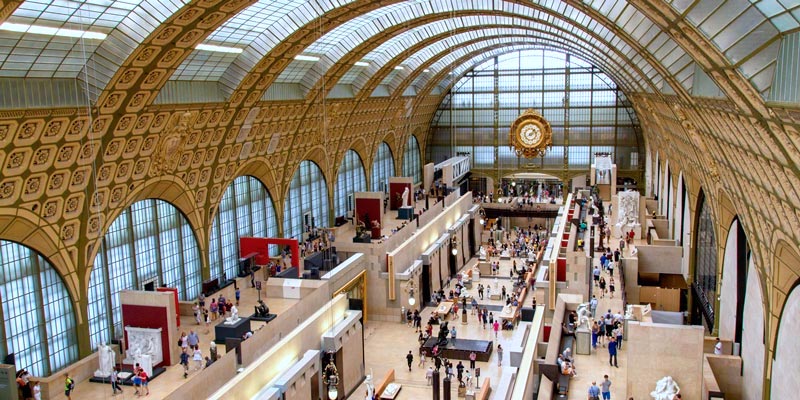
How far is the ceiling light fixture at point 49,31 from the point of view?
68.0 ft

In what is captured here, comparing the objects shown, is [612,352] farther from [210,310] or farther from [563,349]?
[210,310]

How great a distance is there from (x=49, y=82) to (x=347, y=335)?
14.5 m

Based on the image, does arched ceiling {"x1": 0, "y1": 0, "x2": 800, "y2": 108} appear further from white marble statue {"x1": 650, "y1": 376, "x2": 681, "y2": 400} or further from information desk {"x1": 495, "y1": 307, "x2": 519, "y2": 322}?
information desk {"x1": 495, "y1": 307, "x2": 519, "y2": 322}

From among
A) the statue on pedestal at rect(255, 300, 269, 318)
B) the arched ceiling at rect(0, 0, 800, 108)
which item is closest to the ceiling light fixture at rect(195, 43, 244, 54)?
the arched ceiling at rect(0, 0, 800, 108)

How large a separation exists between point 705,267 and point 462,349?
12.9 metres

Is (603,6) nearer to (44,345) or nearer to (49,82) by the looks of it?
(49,82)

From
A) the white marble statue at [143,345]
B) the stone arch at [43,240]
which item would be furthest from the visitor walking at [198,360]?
the stone arch at [43,240]

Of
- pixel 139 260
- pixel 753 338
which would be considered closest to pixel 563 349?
pixel 753 338

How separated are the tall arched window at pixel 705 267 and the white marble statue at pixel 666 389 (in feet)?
39.3

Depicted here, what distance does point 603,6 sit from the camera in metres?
21.8

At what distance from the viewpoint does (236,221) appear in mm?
40219

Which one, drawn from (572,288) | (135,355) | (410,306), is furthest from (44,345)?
(572,288)

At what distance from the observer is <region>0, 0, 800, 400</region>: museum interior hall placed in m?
19.9

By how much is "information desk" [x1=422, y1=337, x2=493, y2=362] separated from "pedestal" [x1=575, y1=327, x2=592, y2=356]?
709 cm
